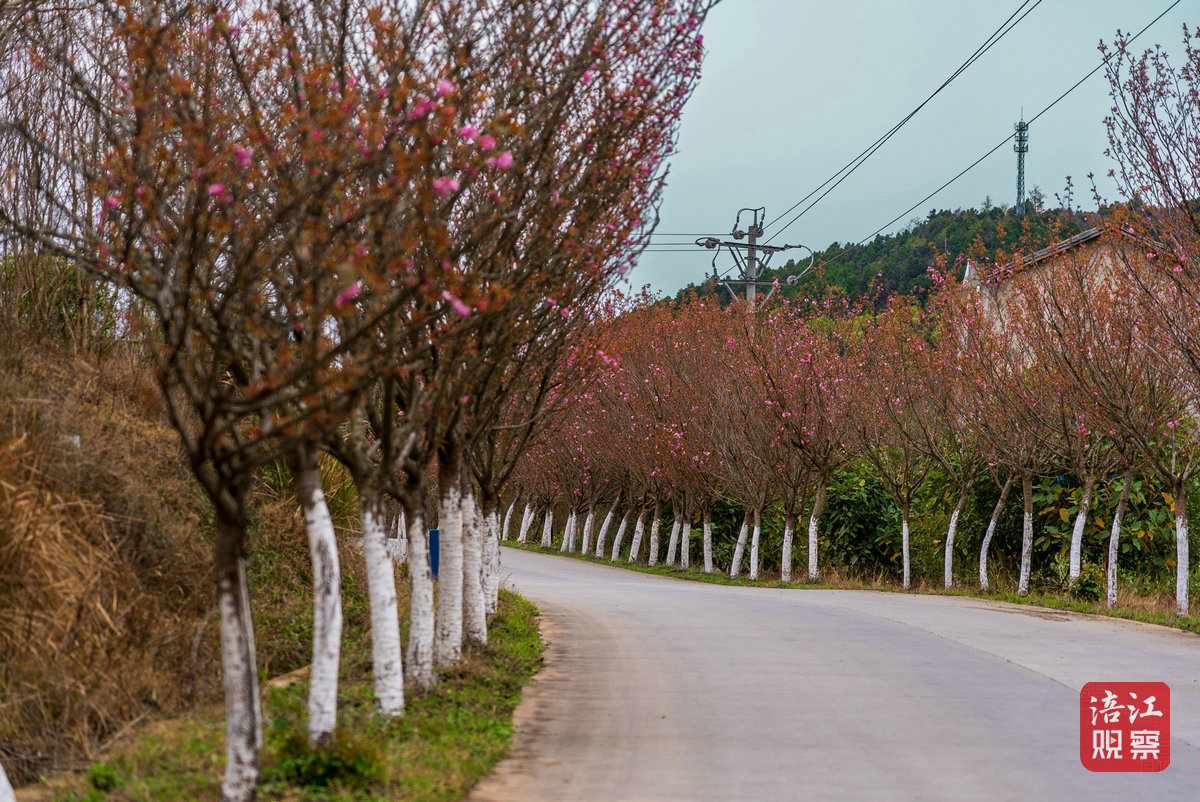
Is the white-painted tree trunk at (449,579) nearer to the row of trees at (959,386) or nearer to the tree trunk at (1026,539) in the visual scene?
the row of trees at (959,386)

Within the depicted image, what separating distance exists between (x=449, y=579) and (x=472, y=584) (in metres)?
1.53

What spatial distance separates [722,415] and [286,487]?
16.4 metres

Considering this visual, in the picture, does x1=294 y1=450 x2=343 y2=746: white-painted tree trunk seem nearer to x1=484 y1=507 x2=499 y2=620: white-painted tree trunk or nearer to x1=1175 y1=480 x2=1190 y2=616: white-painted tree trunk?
x1=484 y1=507 x2=499 y2=620: white-painted tree trunk

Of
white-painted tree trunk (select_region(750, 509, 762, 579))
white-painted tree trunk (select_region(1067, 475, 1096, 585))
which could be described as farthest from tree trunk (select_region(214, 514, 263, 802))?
white-painted tree trunk (select_region(750, 509, 762, 579))

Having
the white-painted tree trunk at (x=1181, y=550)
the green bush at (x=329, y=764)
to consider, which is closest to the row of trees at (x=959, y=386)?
the white-painted tree trunk at (x=1181, y=550)

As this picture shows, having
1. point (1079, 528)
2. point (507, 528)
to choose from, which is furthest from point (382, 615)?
point (507, 528)

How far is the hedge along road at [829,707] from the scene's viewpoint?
7352 mm

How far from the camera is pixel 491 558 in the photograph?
14.9 m

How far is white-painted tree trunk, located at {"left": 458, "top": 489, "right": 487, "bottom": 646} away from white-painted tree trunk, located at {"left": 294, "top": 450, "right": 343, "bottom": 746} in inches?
191

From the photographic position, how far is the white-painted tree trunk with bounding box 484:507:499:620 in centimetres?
1446

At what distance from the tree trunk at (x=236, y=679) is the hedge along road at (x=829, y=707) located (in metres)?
1.52

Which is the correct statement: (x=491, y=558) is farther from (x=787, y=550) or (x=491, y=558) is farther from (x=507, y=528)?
(x=507, y=528)

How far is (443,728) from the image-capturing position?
8.21 meters

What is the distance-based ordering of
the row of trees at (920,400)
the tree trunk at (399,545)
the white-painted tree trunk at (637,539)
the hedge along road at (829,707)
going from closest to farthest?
1. the hedge along road at (829,707)
2. the tree trunk at (399,545)
3. the row of trees at (920,400)
4. the white-painted tree trunk at (637,539)
